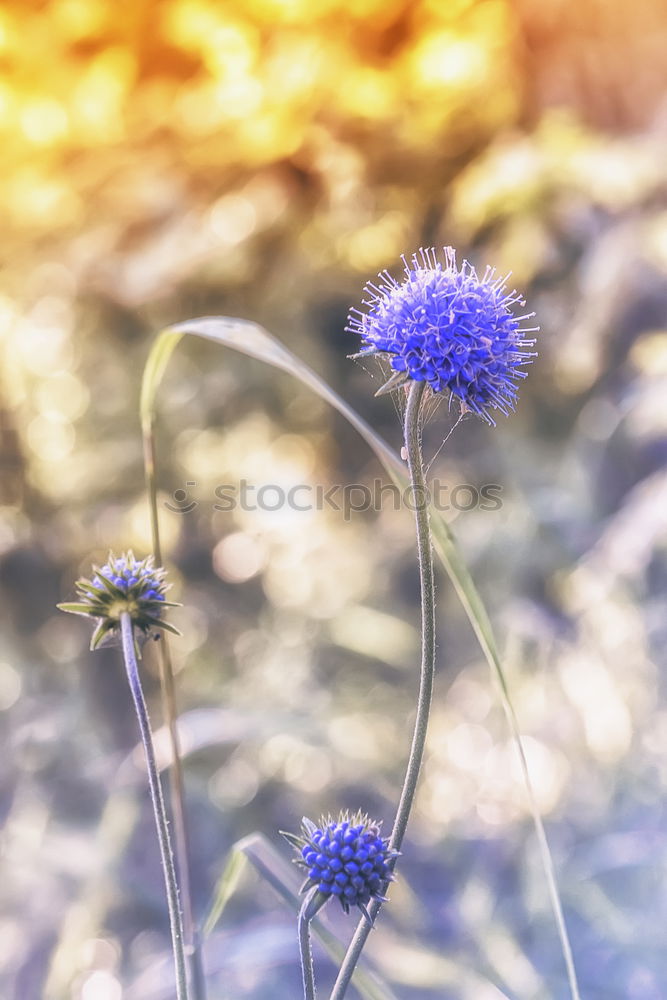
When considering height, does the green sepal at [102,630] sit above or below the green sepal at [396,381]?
below

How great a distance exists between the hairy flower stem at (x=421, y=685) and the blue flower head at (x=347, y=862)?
0.01 m

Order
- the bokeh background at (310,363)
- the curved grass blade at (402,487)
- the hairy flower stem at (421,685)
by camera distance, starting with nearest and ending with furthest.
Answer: the hairy flower stem at (421,685)
the curved grass blade at (402,487)
the bokeh background at (310,363)

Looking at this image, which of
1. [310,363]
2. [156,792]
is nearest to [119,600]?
[156,792]

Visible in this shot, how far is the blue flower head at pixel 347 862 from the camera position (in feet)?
1.68

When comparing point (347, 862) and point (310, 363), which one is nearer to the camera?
point (347, 862)

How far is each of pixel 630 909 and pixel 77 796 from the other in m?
1.11

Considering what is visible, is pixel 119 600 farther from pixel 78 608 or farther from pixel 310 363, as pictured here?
pixel 310 363

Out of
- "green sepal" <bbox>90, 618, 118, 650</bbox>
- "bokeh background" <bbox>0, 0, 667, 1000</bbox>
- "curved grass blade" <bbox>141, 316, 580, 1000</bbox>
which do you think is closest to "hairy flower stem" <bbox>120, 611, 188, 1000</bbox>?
"green sepal" <bbox>90, 618, 118, 650</bbox>

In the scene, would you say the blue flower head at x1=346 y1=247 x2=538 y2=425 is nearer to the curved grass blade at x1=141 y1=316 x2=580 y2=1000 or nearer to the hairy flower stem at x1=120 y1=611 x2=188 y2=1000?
the curved grass blade at x1=141 y1=316 x2=580 y2=1000

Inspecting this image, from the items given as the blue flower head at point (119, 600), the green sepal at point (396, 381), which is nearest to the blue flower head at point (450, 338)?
the green sepal at point (396, 381)

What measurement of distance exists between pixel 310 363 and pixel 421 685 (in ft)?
4.95

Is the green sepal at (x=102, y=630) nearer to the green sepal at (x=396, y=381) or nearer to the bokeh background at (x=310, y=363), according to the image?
the green sepal at (x=396, y=381)

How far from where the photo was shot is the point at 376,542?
1.92 metres

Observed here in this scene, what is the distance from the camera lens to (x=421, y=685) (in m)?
0.50
